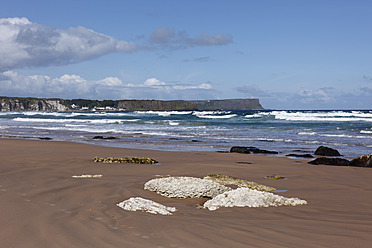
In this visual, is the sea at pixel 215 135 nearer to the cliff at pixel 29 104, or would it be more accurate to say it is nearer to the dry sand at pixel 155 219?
the dry sand at pixel 155 219

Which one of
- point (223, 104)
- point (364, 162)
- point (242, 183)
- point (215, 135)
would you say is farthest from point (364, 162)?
point (223, 104)

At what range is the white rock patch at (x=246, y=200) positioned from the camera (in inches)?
205

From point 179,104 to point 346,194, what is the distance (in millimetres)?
169715

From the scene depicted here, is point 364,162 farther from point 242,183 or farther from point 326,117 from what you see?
point 326,117

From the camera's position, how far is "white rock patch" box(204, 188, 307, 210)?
17.0 ft

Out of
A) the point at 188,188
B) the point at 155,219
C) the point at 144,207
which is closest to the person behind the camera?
the point at 155,219

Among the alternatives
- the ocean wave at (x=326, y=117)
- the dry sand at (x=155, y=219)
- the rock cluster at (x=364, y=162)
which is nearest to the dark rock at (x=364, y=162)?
the rock cluster at (x=364, y=162)

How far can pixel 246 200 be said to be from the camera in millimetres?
5273

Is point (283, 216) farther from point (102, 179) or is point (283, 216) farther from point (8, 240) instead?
point (102, 179)

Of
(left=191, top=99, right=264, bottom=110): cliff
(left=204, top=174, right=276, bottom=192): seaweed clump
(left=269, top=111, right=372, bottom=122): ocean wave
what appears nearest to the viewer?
(left=204, top=174, right=276, bottom=192): seaweed clump

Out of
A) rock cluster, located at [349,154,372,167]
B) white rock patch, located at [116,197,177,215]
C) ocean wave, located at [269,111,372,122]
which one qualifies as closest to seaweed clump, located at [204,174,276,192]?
→ white rock patch, located at [116,197,177,215]

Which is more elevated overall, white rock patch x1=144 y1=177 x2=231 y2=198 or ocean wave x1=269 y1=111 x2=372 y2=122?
ocean wave x1=269 y1=111 x2=372 y2=122

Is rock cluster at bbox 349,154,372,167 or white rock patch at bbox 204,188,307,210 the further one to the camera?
rock cluster at bbox 349,154,372,167

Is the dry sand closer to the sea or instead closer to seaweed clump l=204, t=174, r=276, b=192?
seaweed clump l=204, t=174, r=276, b=192
